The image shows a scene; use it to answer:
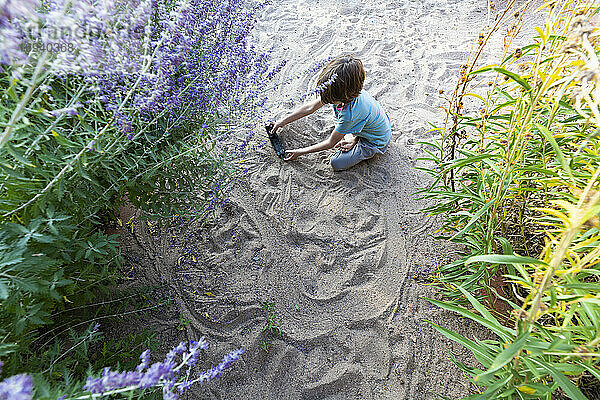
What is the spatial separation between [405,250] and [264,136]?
142 centimetres

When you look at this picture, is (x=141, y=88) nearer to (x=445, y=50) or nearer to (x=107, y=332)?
(x=107, y=332)

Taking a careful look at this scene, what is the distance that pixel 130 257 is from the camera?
7.43ft

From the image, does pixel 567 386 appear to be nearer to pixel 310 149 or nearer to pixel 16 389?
pixel 16 389

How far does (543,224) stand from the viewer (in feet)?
5.00

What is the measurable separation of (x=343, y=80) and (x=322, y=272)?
48.3 inches

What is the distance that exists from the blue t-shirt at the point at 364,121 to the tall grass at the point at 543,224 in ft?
2.19

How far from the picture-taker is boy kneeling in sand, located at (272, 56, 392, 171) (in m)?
2.42

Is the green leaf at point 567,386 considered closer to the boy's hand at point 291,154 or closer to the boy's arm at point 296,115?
the boy's hand at point 291,154

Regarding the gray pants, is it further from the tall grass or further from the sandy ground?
the tall grass

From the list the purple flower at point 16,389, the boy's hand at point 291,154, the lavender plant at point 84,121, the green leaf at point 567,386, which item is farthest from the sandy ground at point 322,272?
the purple flower at point 16,389

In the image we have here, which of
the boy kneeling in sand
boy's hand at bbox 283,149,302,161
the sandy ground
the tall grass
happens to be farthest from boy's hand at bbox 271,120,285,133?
the tall grass

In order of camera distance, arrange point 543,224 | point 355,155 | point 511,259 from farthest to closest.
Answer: point 355,155
point 543,224
point 511,259

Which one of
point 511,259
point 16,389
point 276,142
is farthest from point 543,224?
point 276,142

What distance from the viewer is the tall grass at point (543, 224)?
939mm
